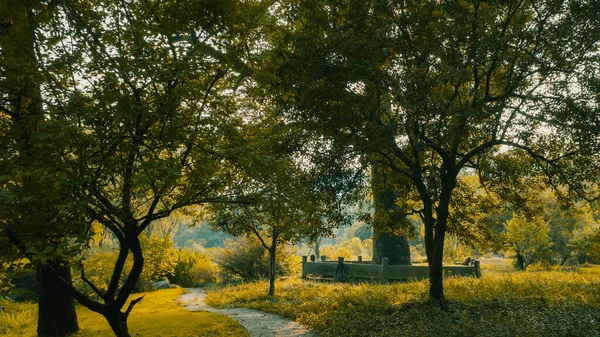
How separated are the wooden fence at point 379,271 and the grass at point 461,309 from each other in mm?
3977

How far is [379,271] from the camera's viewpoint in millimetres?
19734

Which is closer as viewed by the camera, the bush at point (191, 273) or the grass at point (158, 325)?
the grass at point (158, 325)

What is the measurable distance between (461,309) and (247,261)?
15.9m

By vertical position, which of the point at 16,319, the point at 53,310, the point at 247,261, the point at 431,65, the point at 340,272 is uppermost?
the point at 431,65

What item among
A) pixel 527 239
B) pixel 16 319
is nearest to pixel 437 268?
pixel 16 319

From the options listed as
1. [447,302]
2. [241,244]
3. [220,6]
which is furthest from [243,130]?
[241,244]

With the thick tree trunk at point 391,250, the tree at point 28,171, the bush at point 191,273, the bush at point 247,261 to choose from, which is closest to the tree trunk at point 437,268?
the tree at point 28,171

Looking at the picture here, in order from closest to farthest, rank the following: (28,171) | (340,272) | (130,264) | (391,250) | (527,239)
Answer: (28,171)
(130,264)
(340,272)
(391,250)
(527,239)

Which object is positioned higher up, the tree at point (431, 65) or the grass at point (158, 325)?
the tree at point (431, 65)

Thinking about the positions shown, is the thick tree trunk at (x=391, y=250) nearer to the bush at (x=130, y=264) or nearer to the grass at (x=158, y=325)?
the bush at (x=130, y=264)

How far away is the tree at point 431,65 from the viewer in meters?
9.01

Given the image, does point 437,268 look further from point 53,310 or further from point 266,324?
point 53,310

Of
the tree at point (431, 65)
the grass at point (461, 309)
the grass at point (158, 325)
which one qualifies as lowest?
the grass at point (158, 325)

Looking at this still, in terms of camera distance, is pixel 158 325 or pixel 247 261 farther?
pixel 247 261
